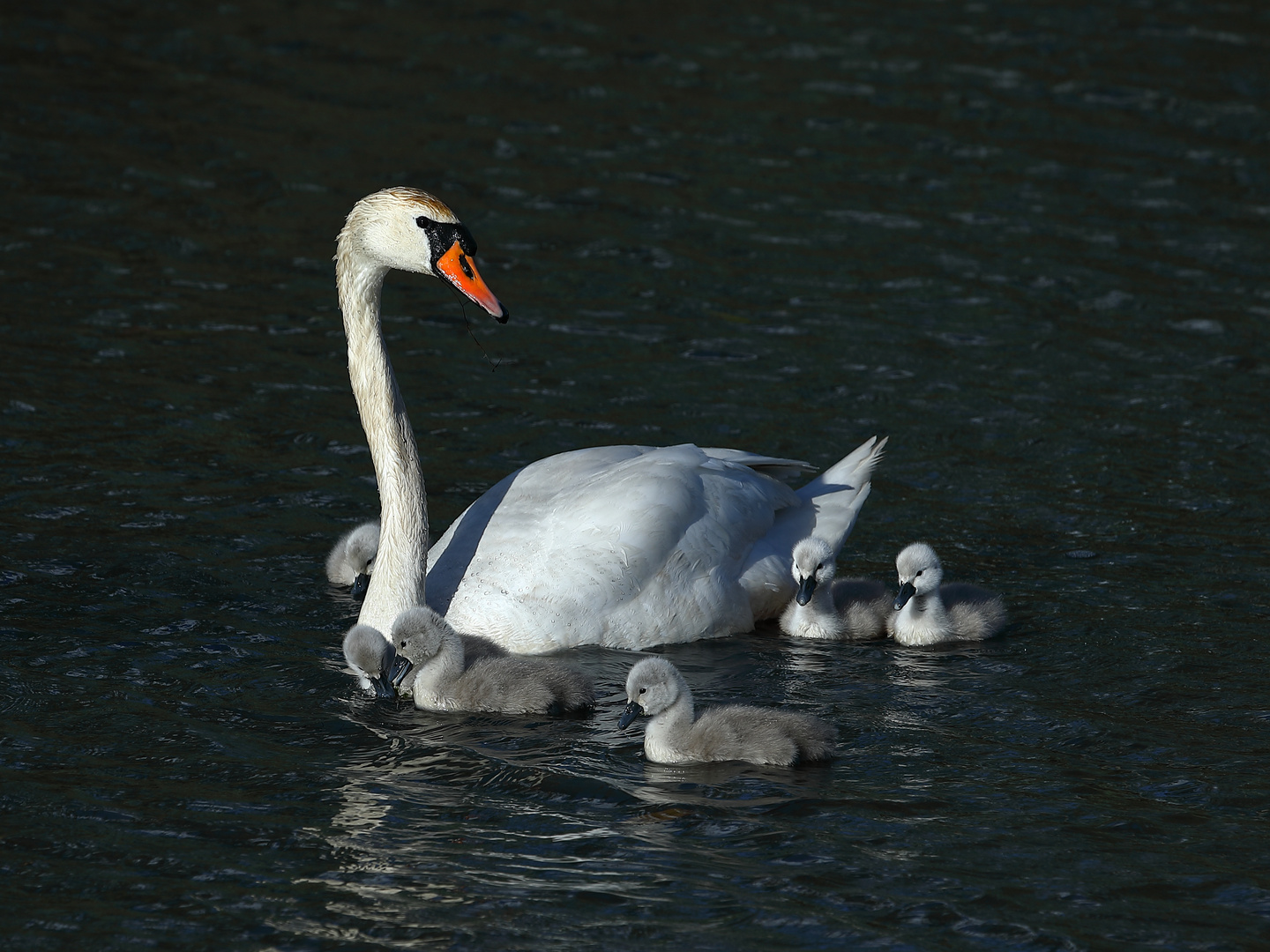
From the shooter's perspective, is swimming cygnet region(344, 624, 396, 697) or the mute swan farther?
the mute swan

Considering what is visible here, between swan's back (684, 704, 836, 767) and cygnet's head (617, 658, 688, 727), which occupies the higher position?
cygnet's head (617, 658, 688, 727)

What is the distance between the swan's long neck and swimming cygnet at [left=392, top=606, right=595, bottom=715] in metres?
0.41

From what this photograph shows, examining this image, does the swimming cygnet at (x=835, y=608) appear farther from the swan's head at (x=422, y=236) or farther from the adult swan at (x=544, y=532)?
the swan's head at (x=422, y=236)

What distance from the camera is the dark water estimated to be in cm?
675

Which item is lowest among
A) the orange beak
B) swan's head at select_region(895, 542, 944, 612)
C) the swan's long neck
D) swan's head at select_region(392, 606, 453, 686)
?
swan's head at select_region(392, 606, 453, 686)

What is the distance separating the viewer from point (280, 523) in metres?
10.5

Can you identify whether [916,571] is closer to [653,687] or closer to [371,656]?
[653,687]

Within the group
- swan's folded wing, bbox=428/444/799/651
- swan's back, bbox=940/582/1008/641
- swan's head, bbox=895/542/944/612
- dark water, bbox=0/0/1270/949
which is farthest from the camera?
swan's back, bbox=940/582/1008/641

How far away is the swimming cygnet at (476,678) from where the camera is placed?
8.15 m

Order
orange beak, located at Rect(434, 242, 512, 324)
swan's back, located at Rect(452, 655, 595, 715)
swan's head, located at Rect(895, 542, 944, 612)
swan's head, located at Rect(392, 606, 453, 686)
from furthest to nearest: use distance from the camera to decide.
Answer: swan's head, located at Rect(895, 542, 944, 612) → orange beak, located at Rect(434, 242, 512, 324) → swan's head, located at Rect(392, 606, 453, 686) → swan's back, located at Rect(452, 655, 595, 715)

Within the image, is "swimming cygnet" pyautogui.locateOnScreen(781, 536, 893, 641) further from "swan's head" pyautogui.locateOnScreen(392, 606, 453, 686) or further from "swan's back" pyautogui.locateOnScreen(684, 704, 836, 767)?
"swan's head" pyautogui.locateOnScreen(392, 606, 453, 686)

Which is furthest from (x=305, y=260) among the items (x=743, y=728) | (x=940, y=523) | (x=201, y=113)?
(x=743, y=728)

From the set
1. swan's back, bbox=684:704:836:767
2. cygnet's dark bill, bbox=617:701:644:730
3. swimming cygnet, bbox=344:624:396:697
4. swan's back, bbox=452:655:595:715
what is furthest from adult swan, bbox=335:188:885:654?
swan's back, bbox=684:704:836:767

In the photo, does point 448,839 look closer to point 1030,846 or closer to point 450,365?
point 1030,846
